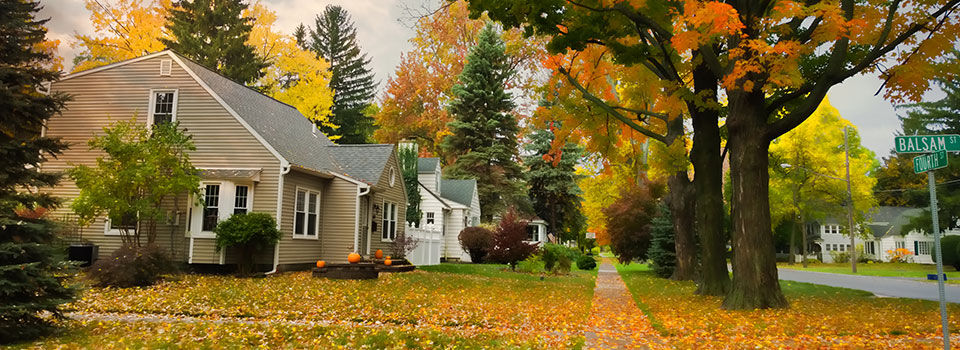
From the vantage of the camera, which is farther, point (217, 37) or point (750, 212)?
point (217, 37)

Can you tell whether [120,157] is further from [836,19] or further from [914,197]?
[914,197]

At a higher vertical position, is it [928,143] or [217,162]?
[217,162]

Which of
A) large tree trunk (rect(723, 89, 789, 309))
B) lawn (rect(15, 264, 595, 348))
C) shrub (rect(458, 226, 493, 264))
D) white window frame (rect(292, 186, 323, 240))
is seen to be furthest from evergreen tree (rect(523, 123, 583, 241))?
large tree trunk (rect(723, 89, 789, 309))

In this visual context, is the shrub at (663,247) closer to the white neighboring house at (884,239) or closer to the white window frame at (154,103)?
the white window frame at (154,103)

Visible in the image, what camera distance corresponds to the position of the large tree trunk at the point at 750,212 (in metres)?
11.1

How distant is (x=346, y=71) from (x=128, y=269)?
37.5 meters

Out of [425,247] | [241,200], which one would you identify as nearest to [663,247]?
[425,247]

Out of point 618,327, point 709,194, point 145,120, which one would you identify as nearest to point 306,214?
point 145,120

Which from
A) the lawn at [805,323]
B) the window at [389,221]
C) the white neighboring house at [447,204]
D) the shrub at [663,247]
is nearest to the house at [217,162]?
the window at [389,221]

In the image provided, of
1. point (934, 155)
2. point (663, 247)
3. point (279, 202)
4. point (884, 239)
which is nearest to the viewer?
point (934, 155)

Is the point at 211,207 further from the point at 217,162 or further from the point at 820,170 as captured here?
the point at 820,170

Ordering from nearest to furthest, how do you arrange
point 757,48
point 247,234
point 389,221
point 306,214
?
point 757,48 → point 247,234 → point 306,214 → point 389,221

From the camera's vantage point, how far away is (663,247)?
892 inches

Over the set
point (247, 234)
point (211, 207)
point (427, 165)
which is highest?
point (427, 165)
